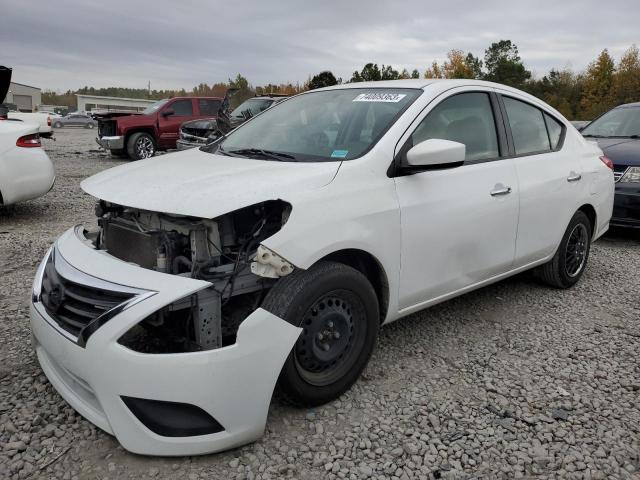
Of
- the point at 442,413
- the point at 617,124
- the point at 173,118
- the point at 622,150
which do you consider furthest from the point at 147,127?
the point at 442,413

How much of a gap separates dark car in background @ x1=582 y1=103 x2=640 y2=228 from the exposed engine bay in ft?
16.0

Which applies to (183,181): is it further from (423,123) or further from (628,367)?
(628,367)

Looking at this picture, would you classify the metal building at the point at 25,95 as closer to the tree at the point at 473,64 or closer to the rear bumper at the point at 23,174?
the tree at the point at 473,64

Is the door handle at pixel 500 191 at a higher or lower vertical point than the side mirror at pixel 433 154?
lower

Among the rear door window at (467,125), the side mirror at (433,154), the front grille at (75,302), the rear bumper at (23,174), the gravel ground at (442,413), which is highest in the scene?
the rear door window at (467,125)

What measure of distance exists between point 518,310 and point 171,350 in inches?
104

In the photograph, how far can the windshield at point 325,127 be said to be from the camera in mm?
2955

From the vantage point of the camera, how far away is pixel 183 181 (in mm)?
2541

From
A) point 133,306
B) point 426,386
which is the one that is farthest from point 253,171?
point 426,386

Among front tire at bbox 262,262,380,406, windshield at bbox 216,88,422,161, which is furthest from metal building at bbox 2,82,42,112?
front tire at bbox 262,262,380,406

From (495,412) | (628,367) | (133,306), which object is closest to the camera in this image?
(133,306)

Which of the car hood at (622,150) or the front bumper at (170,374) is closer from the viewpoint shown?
the front bumper at (170,374)

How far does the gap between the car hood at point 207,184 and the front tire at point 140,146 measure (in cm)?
1157

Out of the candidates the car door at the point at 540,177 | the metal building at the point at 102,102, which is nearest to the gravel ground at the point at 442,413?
the car door at the point at 540,177
